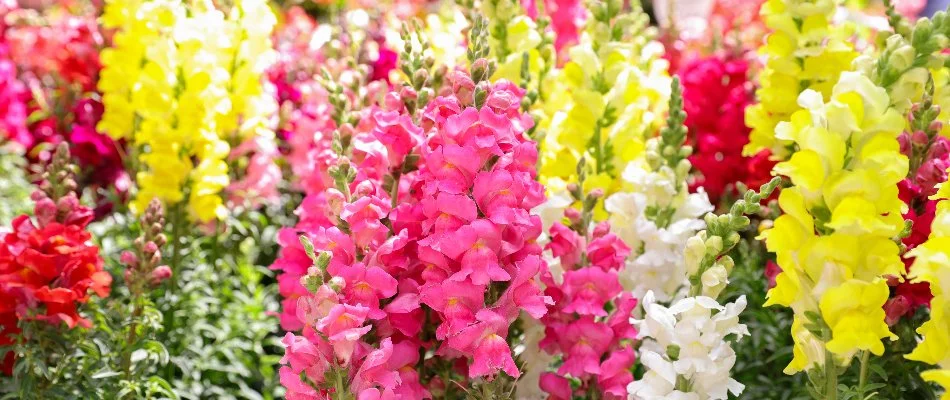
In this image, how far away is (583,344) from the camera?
1896mm

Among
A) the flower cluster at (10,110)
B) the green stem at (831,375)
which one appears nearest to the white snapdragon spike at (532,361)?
the green stem at (831,375)

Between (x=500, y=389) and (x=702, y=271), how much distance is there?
0.41 meters

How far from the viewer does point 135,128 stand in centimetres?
302

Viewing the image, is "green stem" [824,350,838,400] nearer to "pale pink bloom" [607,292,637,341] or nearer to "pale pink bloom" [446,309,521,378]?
"pale pink bloom" [607,292,637,341]

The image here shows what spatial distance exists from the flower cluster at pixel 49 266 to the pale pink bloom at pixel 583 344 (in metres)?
1.03

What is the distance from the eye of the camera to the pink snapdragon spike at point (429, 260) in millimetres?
1603

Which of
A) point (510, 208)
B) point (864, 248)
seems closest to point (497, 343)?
point (510, 208)

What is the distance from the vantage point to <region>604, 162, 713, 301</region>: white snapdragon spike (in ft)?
6.74

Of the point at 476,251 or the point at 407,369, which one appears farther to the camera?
the point at 407,369

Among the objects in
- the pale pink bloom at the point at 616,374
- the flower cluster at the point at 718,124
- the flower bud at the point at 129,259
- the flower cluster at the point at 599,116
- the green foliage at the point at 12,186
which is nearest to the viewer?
the pale pink bloom at the point at 616,374

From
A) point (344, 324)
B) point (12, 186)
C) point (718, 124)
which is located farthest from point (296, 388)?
point (12, 186)

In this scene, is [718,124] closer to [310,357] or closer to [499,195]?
[499,195]

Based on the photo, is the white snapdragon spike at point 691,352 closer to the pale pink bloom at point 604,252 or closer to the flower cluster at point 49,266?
the pale pink bloom at point 604,252

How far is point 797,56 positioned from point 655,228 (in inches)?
22.4
